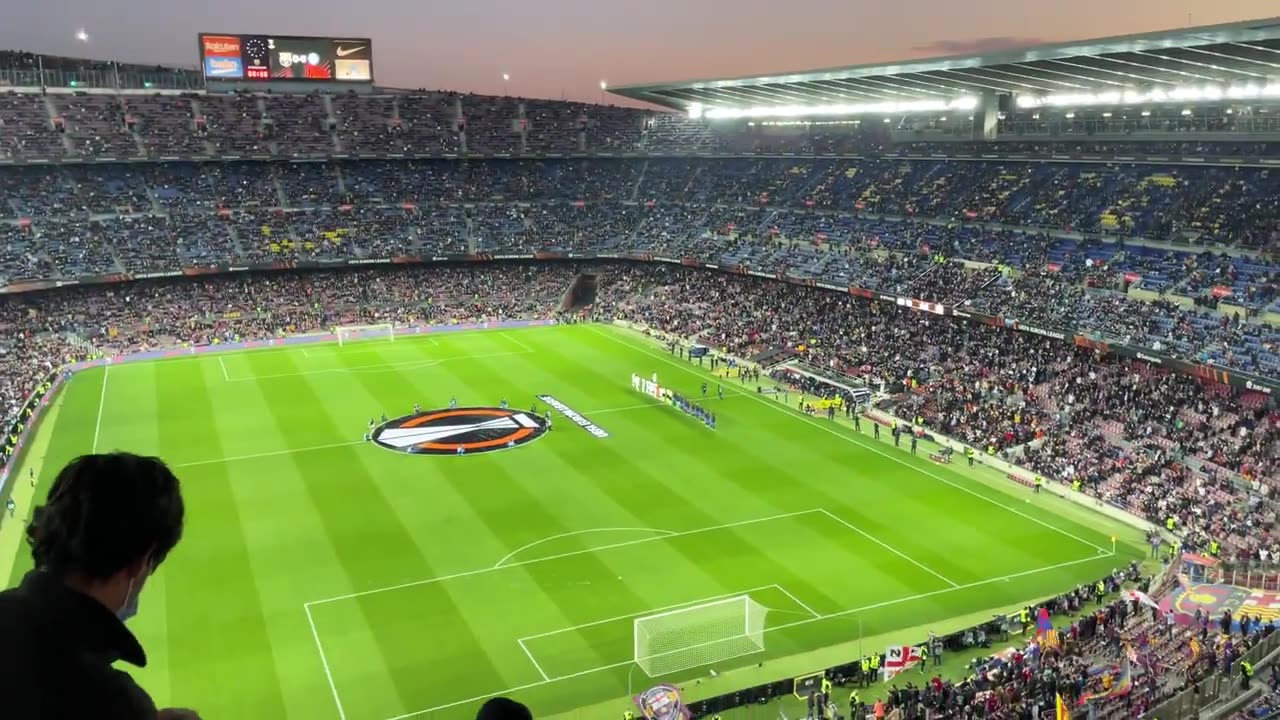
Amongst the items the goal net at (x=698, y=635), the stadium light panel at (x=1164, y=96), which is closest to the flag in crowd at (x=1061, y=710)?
the goal net at (x=698, y=635)

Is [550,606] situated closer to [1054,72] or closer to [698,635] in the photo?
[698,635]

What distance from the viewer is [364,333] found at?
7312cm

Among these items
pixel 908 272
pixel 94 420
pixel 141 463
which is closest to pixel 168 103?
pixel 94 420

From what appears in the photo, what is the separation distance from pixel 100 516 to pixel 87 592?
224 millimetres

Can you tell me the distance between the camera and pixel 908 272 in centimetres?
6203

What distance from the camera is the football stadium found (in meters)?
25.5

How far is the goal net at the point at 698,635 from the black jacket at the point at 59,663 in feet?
78.5

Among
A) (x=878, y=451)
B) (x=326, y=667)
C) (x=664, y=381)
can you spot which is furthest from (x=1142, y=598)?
(x=664, y=381)

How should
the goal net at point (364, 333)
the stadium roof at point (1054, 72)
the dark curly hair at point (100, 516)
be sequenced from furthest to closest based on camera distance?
the goal net at point (364, 333) → the stadium roof at point (1054, 72) → the dark curly hair at point (100, 516)

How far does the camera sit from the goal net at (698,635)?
2589 cm

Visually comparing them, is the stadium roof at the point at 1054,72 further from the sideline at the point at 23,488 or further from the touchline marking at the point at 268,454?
the sideline at the point at 23,488

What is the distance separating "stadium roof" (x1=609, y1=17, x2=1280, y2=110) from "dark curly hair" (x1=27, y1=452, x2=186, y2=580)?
4256 centimetres

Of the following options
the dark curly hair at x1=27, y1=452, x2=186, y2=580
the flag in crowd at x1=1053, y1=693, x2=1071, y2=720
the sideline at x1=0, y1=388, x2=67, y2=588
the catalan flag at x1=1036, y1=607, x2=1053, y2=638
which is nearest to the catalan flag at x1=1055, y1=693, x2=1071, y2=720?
the flag in crowd at x1=1053, y1=693, x2=1071, y2=720

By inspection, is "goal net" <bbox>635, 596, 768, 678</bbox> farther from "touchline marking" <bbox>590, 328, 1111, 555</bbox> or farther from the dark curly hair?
the dark curly hair
